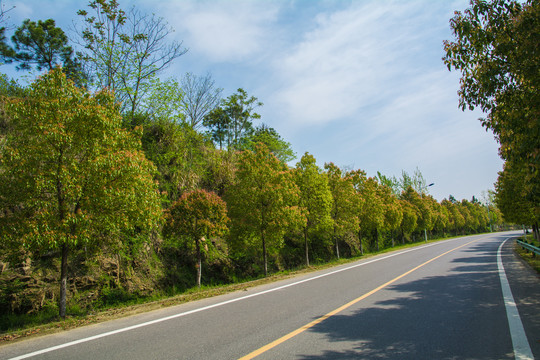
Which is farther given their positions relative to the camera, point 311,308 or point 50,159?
point 50,159

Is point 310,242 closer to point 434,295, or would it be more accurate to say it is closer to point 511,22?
point 434,295

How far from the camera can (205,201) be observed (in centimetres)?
1516

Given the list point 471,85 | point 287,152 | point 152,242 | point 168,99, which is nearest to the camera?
point 471,85

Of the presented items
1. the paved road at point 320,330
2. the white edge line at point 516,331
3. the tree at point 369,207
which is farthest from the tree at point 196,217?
the tree at point 369,207

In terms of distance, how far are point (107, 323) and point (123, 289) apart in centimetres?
856

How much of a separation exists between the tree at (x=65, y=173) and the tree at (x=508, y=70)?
9.12 metres

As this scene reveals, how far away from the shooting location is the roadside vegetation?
790cm

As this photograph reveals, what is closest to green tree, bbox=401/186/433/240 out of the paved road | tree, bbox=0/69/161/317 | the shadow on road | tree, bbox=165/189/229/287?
tree, bbox=165/189/229/287

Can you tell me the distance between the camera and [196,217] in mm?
15203

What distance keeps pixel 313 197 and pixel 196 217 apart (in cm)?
1033

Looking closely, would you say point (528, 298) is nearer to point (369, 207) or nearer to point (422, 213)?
point (369, 207)

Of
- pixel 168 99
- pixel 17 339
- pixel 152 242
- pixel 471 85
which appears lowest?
pixel 17 339

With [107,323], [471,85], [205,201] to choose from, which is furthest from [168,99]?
[471,85]

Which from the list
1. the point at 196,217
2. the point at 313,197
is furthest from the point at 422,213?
the point at 196,217
